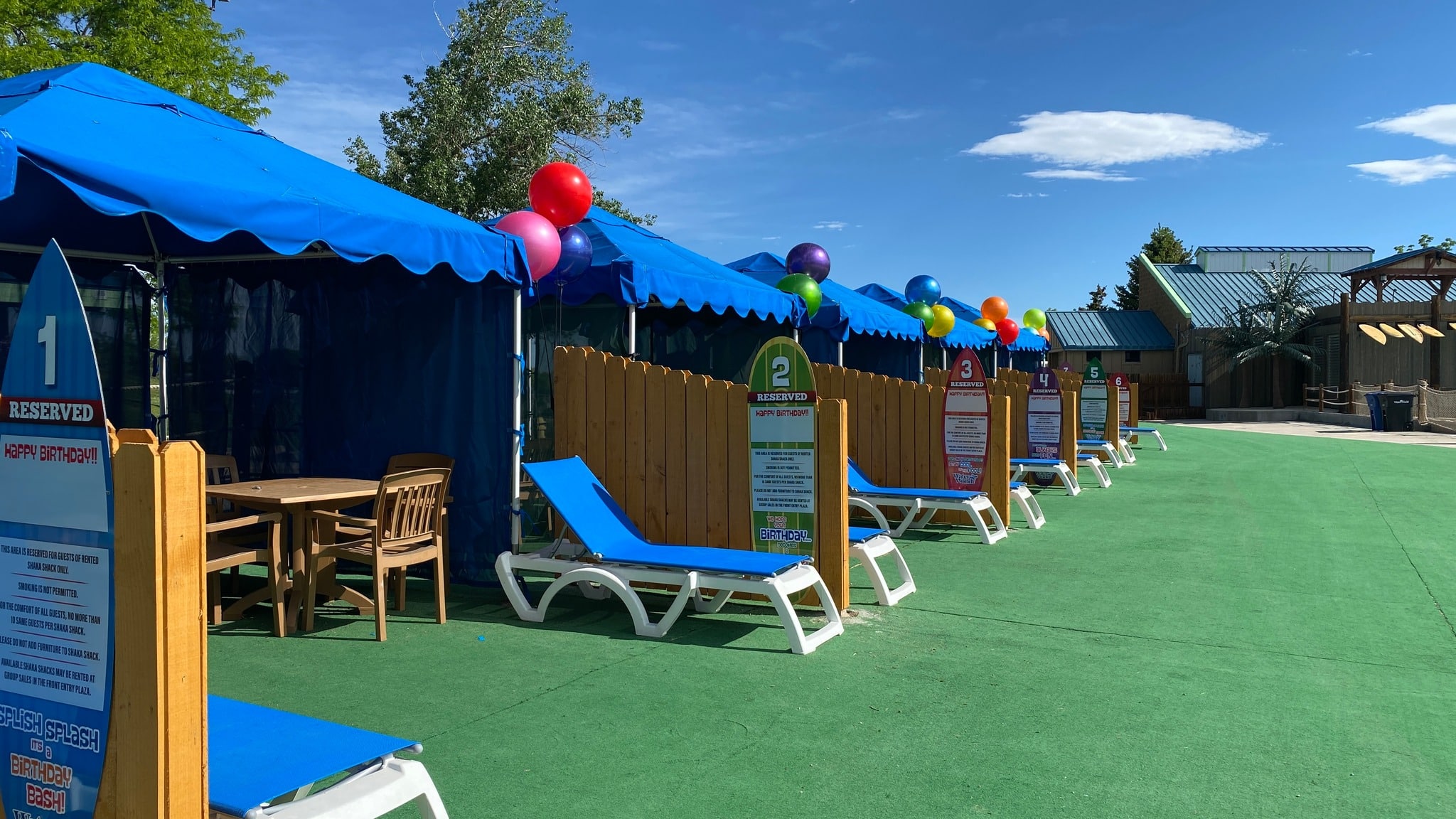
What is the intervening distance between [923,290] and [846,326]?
548 centimetres

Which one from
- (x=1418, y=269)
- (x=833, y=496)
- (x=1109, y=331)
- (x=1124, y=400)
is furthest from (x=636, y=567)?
(x=1109, y=331)

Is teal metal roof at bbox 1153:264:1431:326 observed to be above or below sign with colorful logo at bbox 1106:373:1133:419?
above

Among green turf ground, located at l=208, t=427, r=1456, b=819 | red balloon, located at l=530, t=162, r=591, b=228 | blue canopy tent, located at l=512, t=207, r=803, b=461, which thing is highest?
red balloon, located at l=530, t=162, r=591, b=228

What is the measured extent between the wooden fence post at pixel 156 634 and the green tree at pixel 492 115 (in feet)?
73.8

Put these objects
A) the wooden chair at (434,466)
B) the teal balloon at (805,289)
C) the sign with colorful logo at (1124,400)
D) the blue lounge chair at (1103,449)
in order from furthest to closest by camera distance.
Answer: the sign with colorful logo at (1124,400) → the blue lounge chair at (1103,449) → the teal balloon at (805,289) → the wooden chair at (434,466)

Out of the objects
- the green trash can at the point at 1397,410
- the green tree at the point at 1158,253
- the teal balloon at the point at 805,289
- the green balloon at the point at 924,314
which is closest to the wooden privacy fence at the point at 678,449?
the teal balloon at the point at 805,289

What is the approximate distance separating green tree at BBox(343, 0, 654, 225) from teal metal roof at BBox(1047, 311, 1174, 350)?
1968 cm

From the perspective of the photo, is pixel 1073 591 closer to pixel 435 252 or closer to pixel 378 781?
pixel 435 252

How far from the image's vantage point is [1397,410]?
995 inches

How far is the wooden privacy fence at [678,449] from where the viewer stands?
6.13 metres

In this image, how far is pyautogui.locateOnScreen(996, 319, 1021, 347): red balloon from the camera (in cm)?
1986

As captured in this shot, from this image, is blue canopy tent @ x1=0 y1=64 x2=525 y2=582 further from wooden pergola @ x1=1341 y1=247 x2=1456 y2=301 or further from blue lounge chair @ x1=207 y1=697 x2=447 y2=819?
wooden pergola @ x1=1341 y1=247 x2=1456 y2=301

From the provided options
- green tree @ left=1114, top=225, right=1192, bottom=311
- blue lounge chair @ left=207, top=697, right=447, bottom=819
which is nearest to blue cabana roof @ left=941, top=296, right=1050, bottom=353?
blue lounge chair @ left=207, top=697, right=447, bottom=819

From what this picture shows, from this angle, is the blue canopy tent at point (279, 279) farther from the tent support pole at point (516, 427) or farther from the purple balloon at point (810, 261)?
the purple balloon at point (810, 261)
